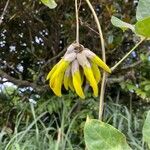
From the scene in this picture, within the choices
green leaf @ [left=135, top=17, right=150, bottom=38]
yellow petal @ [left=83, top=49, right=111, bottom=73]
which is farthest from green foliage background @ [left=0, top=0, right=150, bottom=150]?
green leaf @ [left=135, top=17, right=150, bottom=38]

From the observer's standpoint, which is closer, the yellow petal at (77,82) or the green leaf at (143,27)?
the green leaf at (143,27)

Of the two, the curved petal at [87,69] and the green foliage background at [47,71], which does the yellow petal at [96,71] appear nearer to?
the curved petal at [87,69]

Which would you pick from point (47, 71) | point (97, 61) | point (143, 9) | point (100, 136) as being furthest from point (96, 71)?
point (47, 71)

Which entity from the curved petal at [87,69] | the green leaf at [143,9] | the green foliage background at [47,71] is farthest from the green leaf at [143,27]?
the green foliage background at [47,71]

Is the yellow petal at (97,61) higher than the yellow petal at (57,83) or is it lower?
higher

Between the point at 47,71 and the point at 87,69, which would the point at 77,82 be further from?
the point at 47,71

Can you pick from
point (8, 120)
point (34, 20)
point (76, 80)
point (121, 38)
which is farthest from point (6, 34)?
point (76, 80)
